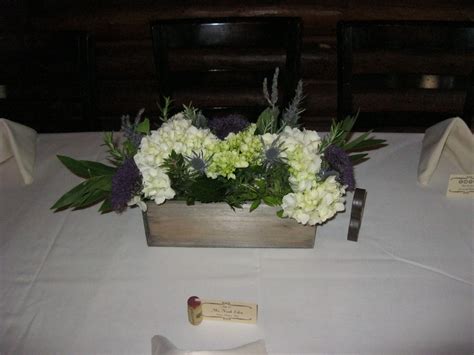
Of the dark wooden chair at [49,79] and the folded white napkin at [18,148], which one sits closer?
the folded white napkin at [18,148]

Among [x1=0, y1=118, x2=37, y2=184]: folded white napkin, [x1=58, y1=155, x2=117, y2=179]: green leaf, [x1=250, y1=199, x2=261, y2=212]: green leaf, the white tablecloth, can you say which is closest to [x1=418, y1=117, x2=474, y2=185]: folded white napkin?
the white tablecloth

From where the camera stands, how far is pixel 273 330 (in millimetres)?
868

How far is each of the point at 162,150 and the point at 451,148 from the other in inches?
30.4

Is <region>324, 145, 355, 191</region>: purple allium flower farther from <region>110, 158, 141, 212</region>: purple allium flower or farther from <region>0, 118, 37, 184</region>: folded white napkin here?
<region>0, 118, 37, 184</region>: folded white napkin

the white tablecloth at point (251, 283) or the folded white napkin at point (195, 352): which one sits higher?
the white tablecloth at point (251, 283)

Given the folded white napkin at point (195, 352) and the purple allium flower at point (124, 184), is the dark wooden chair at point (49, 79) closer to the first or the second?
the purple allium flower at point (124, 184)

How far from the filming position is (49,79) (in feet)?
5.18

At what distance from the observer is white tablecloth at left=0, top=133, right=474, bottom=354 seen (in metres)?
0.86

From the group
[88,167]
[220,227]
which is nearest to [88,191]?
[88,167]

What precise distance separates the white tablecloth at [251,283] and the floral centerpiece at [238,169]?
5.4 inches

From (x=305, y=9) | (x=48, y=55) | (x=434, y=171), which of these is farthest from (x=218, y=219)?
(x=305, y=9)

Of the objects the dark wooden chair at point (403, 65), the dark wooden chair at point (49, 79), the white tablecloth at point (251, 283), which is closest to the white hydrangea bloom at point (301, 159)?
the white tablecloth at point (251, 283)

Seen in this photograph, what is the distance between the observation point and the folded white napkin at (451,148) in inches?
47.6

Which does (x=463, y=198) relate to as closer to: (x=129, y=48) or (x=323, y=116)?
(x=323, y=116)
